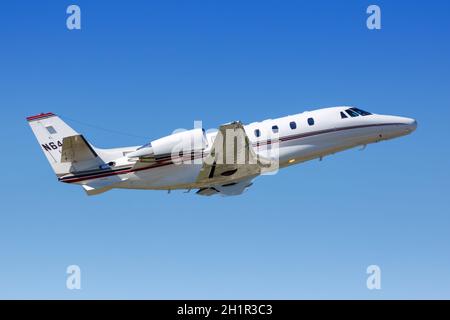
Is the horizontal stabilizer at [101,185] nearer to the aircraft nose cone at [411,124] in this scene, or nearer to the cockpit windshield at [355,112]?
the cockpit windshield at [355,112]

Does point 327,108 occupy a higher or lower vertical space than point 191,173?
higher

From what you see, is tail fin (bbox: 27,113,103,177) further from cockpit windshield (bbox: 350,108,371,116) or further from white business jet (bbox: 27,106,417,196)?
cockpit windshield (bbox: 350,108,371,116)

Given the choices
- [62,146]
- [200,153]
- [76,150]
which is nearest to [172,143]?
[200,153]

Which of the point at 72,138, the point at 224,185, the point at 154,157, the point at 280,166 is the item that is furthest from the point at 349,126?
the point at 72,138

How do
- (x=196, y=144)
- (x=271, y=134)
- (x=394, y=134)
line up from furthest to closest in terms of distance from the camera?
(x=394, y=134) → (x=271, y=134) → (x=196, y=144)

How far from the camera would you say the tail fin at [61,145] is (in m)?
34.5

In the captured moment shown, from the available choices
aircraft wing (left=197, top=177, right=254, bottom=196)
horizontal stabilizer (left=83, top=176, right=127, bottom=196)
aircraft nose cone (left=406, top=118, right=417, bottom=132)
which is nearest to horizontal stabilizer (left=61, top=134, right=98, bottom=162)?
horizontal stabilizer (left=83, top=176, right=127, bottom=196)

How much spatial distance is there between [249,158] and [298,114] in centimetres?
387

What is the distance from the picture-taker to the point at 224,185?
36.7 meters

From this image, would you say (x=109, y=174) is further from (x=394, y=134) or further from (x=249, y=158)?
(x=394, y=134)

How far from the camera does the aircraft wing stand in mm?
36406

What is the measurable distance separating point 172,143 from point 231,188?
4203 mm

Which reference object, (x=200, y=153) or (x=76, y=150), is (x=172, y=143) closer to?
(x=200, y=153)

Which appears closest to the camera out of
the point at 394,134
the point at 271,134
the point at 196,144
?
the point at 196,144
